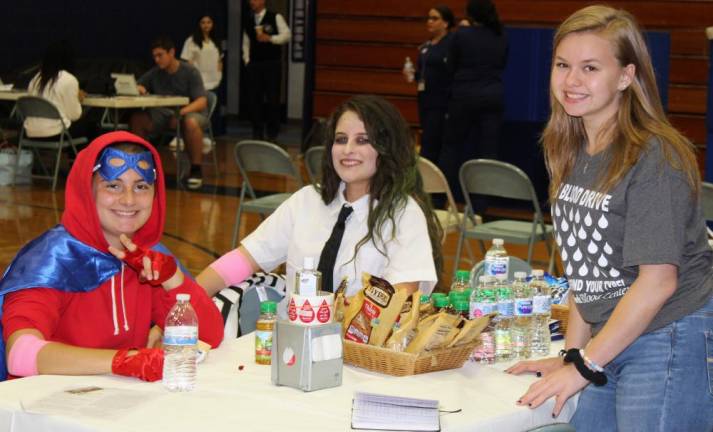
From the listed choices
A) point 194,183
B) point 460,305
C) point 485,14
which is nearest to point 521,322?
point 460,305

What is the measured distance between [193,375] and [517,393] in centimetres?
67

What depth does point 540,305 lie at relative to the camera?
2.71 metres

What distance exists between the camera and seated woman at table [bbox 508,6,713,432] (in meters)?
2.02

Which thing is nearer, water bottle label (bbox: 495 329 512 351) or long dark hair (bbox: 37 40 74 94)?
water bottle label (bbox: 495 329 512 351)

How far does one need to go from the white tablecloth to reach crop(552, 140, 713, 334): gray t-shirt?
0.89 feet

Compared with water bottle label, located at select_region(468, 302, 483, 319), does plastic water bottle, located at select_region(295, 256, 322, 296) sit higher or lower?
higher

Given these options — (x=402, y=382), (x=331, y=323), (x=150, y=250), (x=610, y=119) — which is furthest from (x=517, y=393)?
(x=150, y=250)

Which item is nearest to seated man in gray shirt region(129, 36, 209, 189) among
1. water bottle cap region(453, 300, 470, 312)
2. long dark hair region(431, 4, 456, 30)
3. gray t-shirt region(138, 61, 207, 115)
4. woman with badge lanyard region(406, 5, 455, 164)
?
gray t-shirt region(138, 61, 207, 115)

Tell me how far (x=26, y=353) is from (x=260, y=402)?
1.87 ft

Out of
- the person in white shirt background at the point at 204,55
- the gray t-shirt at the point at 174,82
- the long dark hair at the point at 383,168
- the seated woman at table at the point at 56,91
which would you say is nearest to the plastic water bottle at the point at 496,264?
the long dark hair at the point at 383,168

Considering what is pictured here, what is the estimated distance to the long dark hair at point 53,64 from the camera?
360 inches

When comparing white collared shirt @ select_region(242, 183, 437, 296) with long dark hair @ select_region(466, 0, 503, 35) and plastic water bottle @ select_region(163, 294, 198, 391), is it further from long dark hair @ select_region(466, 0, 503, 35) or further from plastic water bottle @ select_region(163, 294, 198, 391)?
long dark hair @ select_region(466, 0, 503, 35)

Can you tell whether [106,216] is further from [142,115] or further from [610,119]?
[142,115]

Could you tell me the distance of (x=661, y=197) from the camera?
6.55 feet
